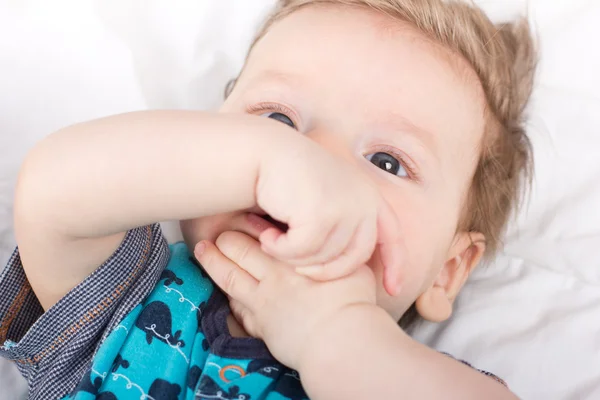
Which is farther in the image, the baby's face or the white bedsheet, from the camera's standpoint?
the white bedsheet

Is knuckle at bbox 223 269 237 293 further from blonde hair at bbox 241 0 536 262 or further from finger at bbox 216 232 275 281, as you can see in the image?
blonde hair at bbox 241 0 536 262

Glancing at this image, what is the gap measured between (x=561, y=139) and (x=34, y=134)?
1.12 metres

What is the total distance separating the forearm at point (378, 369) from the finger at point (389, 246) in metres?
0.07

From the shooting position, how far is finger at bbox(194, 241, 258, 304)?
3.13 feet

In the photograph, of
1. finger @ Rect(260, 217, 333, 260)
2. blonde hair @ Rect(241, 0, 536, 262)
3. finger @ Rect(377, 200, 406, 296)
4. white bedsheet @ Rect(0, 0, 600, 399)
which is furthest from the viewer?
white bedsheet @ Rect(0, 0, 600, 399)

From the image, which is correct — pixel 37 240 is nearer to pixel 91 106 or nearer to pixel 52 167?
pixel 52 167

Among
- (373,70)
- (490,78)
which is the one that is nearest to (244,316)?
(373,70)

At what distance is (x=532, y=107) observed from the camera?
4.74 ft

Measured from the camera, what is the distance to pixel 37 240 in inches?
34.2

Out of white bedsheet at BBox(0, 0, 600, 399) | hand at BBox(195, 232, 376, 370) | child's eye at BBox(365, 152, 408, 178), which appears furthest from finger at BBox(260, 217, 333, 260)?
white bedsheet at BBox(0, 0, 600, 399)

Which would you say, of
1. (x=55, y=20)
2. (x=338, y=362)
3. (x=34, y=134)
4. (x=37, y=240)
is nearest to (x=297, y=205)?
(x=338, y=362)

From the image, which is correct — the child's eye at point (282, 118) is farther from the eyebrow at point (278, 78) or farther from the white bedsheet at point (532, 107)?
the white bedsheet at point (532, 107)

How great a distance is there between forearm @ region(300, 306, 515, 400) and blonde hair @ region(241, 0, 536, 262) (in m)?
0.41

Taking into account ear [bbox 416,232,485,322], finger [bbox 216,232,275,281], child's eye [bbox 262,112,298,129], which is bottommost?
ear [bbox 416,232,485,322]
